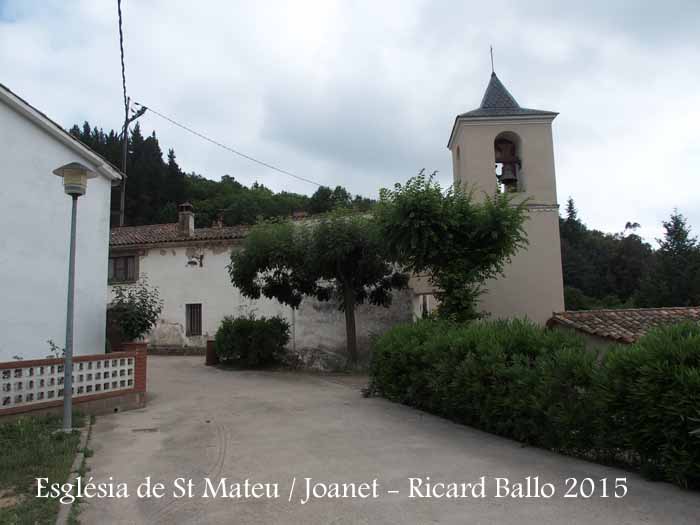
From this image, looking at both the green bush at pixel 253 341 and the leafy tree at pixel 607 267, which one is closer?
the green bush at pixel 253 341

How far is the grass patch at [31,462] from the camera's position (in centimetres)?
419

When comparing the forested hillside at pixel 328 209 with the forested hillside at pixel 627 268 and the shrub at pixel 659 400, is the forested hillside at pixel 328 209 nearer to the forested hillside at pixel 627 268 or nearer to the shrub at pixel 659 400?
the forested hillside at pixel 627 268

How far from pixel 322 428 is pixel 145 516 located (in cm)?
356

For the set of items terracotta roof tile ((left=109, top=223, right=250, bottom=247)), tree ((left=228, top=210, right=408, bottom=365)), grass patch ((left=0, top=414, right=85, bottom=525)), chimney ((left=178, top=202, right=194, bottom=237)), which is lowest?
grass patch ((left=0, top=414, right=85, bottom=525))

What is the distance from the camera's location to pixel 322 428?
7.59 meters

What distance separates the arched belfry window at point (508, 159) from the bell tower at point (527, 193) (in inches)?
3.2

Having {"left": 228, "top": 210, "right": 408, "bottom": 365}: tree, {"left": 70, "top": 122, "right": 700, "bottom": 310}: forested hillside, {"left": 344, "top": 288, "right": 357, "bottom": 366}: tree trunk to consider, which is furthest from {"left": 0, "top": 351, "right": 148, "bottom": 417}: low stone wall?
{"left": 70, "top": 122, "right": 700, "bottom": 310}: forested hillside

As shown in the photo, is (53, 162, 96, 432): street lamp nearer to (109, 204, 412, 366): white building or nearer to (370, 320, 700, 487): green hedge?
(370, 320, 700, 487): green hedge

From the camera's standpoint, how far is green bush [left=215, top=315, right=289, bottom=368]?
53.8 ft

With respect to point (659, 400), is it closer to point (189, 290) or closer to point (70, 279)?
point (70, 279)

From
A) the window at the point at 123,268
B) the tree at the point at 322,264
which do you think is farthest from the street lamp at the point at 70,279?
the window at the point at 123,268

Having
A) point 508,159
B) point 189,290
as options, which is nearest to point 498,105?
point 508,159

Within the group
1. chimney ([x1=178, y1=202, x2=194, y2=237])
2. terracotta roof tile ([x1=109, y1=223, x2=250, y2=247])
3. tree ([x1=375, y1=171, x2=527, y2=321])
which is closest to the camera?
tree ([x1=375, y1=171, x2=527, y2=321])

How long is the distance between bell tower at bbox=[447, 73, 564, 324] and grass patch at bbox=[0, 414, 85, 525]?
11.2 metres
